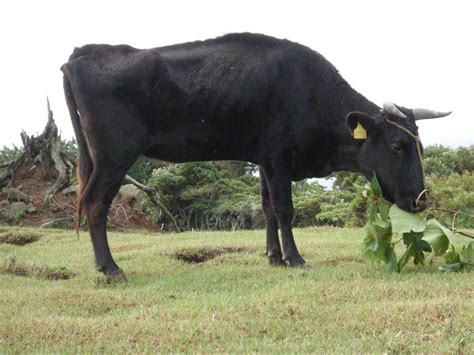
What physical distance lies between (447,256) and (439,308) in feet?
6.11

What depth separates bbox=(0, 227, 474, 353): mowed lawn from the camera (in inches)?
152

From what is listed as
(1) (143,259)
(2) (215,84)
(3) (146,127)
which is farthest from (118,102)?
(1) (143,259)

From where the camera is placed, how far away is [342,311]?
4477 millimetres

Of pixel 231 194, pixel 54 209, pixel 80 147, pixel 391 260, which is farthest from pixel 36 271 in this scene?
pixel 231 194

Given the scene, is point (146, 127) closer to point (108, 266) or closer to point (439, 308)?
point (108, 266)

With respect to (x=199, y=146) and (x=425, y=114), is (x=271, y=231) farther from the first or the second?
(x=425, y=114)

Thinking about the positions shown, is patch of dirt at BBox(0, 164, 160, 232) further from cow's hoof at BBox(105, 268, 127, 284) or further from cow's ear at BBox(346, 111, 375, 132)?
cow's ear at BBox(346, 111, 375, 132)

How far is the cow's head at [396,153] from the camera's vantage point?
6320 mm

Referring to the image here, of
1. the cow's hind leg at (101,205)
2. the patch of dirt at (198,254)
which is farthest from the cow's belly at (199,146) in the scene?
the patch of dirt at (198,254)

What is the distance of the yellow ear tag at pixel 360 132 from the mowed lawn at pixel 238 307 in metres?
1.29

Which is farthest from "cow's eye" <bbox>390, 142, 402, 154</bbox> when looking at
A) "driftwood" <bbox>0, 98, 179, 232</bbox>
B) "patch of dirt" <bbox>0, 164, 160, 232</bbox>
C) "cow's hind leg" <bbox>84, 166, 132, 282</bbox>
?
"driftwood" <bbox>0, 98, 179, 232</bbox>

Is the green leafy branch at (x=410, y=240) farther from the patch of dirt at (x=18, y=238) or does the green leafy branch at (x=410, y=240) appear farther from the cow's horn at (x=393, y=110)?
the patch of dirt at (x=18, y=238)

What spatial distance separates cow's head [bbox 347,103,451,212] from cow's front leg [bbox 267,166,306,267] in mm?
865

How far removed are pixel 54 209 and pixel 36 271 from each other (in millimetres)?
6559
